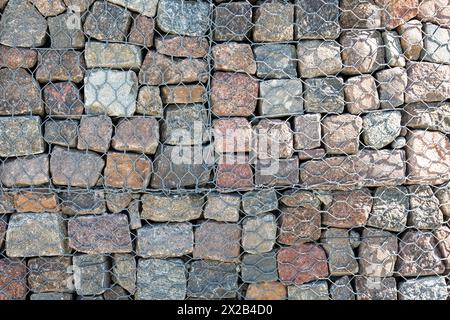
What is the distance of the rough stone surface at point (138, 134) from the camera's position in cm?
240

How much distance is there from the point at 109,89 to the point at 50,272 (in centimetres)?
96

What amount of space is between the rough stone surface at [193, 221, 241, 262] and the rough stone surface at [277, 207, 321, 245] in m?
0.23

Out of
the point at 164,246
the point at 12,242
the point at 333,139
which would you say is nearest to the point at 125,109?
the point at 164,246

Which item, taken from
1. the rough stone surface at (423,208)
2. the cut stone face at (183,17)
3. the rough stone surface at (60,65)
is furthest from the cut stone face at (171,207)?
the rough stone surface at (423,208)

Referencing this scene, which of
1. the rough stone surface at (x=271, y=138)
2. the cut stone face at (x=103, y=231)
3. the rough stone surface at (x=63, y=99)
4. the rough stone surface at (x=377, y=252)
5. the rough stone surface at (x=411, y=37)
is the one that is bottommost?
the rough stone surface at (x=377, y=252)

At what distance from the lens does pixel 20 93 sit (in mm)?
2406

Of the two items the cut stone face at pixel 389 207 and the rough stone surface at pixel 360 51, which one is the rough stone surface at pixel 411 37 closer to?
→ the rough stone surface at pixel 360 51

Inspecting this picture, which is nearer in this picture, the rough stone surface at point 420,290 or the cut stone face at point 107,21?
the cut stone face at point 107,21

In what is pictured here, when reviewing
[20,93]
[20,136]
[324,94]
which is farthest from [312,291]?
[20,93]

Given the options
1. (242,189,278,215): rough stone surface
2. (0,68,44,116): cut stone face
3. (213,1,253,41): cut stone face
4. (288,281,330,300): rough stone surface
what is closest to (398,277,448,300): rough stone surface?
(288,281,330,300): rough stone surface

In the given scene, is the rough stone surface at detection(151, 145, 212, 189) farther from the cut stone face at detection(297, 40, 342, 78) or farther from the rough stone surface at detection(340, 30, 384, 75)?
the rough stone surface at detection(340, 30, 384, 75)

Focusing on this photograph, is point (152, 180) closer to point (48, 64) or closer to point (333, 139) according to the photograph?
point (48, 64)

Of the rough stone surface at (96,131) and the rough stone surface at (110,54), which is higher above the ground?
the rough stone surface at (110,54)

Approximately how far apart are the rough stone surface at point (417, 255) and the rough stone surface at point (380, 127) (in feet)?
1.61
